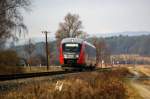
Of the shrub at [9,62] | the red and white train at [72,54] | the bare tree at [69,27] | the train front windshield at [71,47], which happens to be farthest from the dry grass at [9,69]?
the bare tree at [69,27]

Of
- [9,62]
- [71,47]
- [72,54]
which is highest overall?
[71,47]

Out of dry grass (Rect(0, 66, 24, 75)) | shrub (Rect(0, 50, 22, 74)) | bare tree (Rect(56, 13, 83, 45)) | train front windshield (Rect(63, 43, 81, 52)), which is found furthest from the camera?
bare tree (Rect(56, 13, 83, 45))

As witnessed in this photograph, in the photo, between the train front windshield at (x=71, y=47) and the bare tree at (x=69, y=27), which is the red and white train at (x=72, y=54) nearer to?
the train front windshield at (x=71, y=47)

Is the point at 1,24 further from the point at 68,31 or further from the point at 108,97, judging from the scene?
the point at 68,31

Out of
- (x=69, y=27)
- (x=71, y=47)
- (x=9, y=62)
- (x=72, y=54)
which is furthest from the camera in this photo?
(x=69, y=27)

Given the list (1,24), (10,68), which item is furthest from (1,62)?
(1,24)

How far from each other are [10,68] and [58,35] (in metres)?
50.5

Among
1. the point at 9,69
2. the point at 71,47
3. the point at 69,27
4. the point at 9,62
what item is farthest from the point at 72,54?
the point at 69,27

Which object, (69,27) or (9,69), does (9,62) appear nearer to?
(9,69)

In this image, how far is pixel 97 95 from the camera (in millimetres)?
21594

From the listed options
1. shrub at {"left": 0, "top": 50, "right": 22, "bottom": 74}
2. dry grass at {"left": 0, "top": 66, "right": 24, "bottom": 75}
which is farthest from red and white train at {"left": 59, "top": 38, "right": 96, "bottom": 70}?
shrub at {"left": 0, "top": 50, "right": 22, "bottom": 74}

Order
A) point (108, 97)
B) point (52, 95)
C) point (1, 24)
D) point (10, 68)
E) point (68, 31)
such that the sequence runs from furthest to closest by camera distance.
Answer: point (68, 31) < point (10, 68) < point (1, 24) < point (108, 97) < point (52, 95)

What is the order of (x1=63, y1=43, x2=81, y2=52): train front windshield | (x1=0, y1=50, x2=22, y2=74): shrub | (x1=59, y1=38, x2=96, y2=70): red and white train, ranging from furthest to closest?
(x1=0, y1=50, x2=22, y2=74): shrub → (x1=63, y1=43, x2=81, y2=52): train front windshield → (x1=59, y1=38, x2=96, y2=70): red and white train

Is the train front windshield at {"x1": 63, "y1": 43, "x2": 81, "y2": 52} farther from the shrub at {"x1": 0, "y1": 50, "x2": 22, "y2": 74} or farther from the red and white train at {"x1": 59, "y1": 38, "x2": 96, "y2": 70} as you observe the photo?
the shrub at {"x1": 0, "y1": 50, "x2": 22, "y2": 74}
